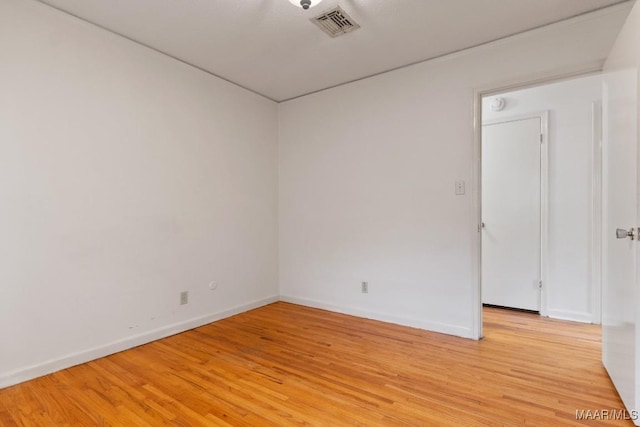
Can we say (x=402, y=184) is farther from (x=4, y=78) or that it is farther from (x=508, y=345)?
(x=4, y=78)

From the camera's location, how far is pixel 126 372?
86.8 inches

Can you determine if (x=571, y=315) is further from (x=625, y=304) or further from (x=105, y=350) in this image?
(x=105, y=350)

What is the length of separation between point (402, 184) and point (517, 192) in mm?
1443

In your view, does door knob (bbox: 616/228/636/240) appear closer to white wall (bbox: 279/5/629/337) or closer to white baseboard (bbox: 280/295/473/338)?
white wall (bbox: 279/5/629/337)

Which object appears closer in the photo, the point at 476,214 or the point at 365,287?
the point at 476,214

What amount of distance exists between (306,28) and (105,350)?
2.91 metres

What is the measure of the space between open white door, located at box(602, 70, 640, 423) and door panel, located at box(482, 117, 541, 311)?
1.35m

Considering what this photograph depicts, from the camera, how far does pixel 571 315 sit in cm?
324

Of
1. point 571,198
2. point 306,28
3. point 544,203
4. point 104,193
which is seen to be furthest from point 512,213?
point 104,193

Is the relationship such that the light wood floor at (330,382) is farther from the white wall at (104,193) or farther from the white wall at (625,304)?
the white wall at (104,193)

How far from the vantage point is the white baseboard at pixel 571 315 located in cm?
316

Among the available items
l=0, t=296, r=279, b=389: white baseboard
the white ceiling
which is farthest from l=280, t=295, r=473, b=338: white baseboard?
the white ceiling

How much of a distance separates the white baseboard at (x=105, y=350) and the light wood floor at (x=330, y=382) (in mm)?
60

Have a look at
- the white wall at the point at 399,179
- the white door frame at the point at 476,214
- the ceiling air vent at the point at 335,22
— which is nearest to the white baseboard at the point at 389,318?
the white wall at the point at 399,179
